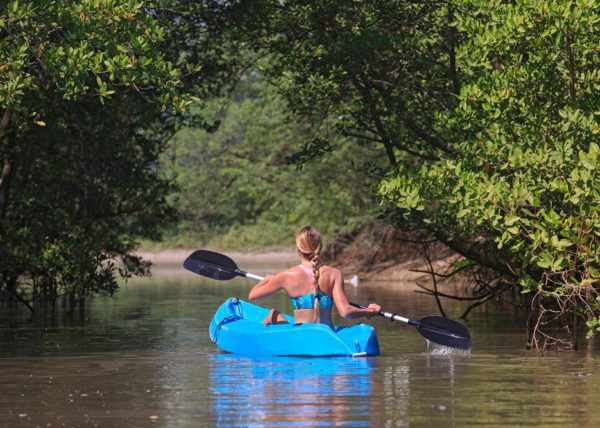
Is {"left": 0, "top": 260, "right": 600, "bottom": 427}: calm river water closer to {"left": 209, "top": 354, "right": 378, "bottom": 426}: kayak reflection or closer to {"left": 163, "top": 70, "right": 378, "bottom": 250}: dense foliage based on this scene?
{"left": 209, "top": 354, "right": 378, "bottom": 426}: kayak reflection

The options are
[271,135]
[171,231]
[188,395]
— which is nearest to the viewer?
[188,395]

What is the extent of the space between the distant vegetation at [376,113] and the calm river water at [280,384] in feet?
4.45

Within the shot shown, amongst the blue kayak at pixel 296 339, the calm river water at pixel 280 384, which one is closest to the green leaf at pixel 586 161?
the calm river water at pixel 280 384

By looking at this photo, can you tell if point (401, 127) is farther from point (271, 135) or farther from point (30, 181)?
point (271, 135)

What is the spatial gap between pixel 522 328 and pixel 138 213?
9.31 metres

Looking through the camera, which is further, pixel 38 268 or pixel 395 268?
pixel 395 268

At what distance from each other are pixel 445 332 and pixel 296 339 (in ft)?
5.72

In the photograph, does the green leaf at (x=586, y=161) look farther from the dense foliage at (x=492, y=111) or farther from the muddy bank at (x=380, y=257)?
the muddy bank at (x=380, y=257)

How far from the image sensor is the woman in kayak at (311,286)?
40.0 ft

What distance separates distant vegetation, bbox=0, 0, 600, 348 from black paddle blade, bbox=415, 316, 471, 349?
785 mm

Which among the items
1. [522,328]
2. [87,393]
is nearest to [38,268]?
[522,328]

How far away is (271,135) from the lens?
4134cm

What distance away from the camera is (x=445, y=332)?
1307 cm

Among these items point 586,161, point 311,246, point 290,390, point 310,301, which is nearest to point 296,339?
point 310,301
